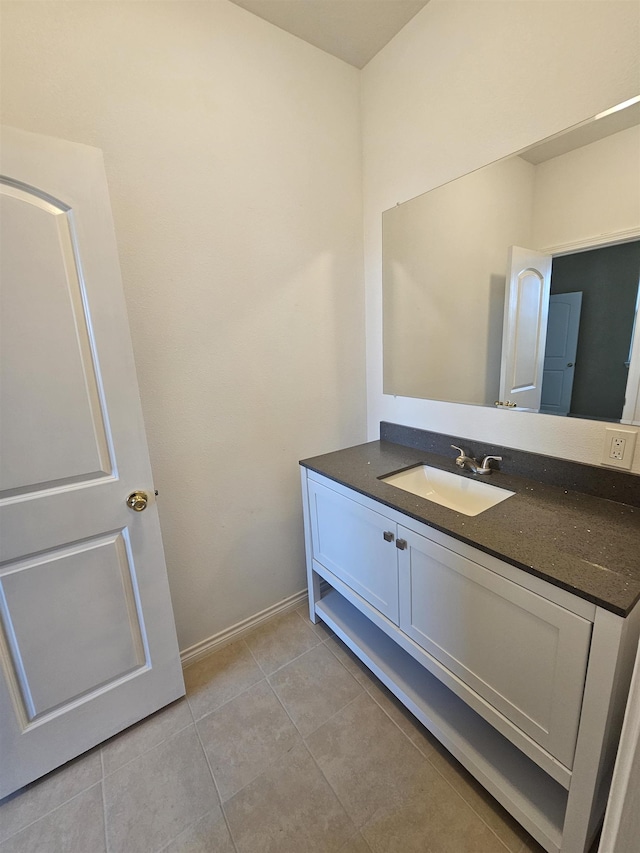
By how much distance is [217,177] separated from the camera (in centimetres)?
140

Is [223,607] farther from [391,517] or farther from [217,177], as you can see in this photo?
[217,177]

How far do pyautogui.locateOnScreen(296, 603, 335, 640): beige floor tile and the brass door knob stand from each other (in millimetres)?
1083

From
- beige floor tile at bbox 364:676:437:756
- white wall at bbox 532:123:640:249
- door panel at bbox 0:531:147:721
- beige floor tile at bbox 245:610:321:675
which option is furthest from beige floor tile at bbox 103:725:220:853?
white wall at bbox 532:123:640:249

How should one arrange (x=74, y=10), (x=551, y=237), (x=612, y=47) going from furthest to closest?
(x=551, y=237) → (x=74, y=10) → (x=612, y=47)

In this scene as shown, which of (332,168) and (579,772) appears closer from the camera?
(579,772)

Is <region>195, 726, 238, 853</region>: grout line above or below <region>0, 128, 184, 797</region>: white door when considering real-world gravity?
below

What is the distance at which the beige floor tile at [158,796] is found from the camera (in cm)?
105

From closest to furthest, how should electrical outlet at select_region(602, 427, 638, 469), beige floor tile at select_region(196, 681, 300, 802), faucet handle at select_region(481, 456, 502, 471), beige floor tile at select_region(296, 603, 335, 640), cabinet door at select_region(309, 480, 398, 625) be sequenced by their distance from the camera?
electrical outlet at select_region(602, 427, 638, 469)
beige floor tile at select_region(196, 681, 300, 802)
cabinet door at select_region(309, 480, 398, 625)
faucet handle at select_region(481, 456, 502, 471)
beige floor tile at select_region(296, 603, 335, 640)

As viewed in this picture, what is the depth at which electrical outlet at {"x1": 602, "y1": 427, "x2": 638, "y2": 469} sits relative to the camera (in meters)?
1.09

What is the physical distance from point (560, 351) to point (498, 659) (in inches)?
38.4

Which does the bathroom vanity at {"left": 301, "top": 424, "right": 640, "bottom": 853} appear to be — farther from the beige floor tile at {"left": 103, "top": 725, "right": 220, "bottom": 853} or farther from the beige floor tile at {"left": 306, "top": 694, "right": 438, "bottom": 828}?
the beige floor tile at {"left": 103, "top": 725, "right": 220, "bottom": 853}

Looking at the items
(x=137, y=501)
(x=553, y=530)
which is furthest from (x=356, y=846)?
(x=137, y=501)

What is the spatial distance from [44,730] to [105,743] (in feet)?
0.79

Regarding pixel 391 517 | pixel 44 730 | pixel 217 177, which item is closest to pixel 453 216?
pixel 217 177
